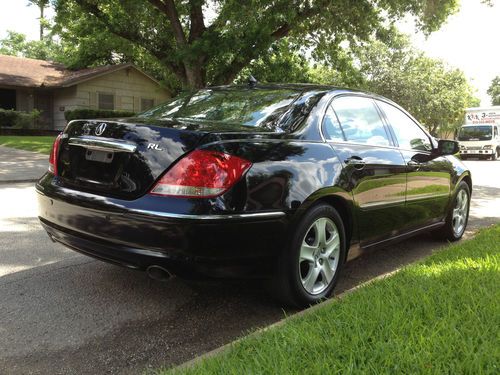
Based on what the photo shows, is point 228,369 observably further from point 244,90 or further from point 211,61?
point 211,61

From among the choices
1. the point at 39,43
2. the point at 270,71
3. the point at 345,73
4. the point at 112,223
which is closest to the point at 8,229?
the point at 112,223

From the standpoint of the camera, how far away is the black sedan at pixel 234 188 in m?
2.85

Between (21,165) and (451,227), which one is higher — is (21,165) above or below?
below

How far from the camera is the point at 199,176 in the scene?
284cm

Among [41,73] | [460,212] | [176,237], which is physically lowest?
[460,212]

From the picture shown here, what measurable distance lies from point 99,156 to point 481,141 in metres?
26.2

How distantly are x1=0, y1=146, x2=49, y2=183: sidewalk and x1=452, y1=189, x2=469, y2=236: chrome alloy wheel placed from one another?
789cm

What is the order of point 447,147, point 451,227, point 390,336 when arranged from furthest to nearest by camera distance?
point 451,227 → point 447,147 → point 390,336

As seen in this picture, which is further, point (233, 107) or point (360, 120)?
point (360, 120)

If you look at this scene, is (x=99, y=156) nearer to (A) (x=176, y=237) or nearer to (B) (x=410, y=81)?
(A) (x=176, y=237)

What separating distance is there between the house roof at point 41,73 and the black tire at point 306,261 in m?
23.4

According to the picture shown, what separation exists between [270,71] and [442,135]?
4717cm

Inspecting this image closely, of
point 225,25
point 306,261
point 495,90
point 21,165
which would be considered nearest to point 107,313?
point 306,261

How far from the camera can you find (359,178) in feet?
12.5
